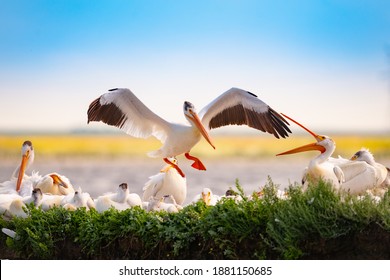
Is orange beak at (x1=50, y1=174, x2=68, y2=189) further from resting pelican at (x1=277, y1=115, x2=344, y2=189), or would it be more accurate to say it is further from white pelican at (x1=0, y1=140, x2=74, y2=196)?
resting pelican at (x1=277, y1=115, x2=344, y2=189)

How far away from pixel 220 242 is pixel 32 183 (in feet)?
11.0

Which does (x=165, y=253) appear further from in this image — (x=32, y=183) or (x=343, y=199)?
(x=32, y=183)

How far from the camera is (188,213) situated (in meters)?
6.70

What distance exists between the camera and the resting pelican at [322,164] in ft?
25.5

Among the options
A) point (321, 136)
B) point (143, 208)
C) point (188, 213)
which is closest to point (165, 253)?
point (188, 213)

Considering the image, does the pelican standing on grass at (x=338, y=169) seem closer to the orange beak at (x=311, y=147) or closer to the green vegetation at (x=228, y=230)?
the orange beak at (x=311, y=147)

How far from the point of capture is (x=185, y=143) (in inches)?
355

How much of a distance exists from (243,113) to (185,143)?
2.56 feet

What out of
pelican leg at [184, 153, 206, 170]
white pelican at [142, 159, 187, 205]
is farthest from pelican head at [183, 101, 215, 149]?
white pelican at [142, 159, 187, 205]

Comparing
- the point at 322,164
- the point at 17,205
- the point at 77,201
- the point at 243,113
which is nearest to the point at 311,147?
the point at 322,164

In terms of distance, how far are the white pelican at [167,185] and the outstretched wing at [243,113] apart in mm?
758

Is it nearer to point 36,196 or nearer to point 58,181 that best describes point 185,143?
point 58,181

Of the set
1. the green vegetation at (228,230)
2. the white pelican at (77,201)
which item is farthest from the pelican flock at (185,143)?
the green vegetation at (228,230)

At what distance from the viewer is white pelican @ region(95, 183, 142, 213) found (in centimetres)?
749
